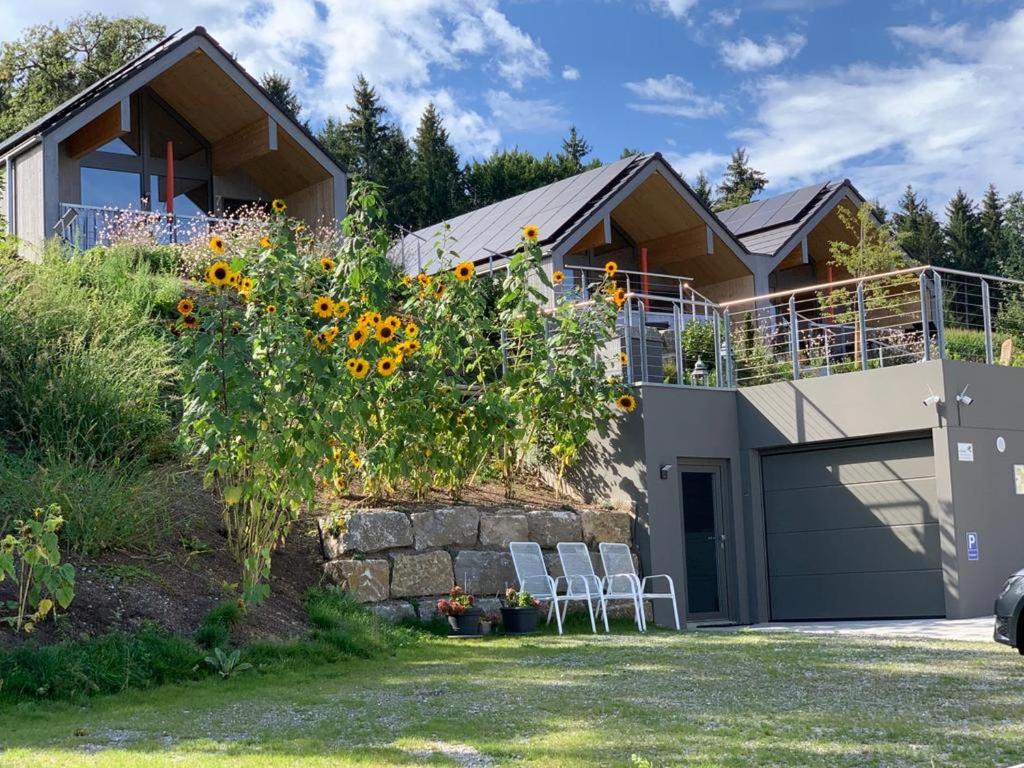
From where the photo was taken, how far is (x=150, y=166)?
790 inches

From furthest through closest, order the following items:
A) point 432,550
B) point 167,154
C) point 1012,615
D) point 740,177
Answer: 1. point 740,177
2. point 167,154
3. point 432,550
4. point 1012,615

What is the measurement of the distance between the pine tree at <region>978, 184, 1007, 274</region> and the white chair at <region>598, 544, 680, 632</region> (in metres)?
35.4

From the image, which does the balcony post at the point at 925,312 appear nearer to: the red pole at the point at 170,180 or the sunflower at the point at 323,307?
the sunflower at the point at 323,307

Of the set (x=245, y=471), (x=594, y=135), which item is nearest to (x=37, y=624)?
(x=245, y=471)

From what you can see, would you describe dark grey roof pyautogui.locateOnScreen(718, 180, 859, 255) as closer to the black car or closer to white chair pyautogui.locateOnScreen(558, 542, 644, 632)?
white chair pyautogui.locateOnScreen(558, 542, 644, 632)

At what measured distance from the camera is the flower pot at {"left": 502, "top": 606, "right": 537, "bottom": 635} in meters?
11.1

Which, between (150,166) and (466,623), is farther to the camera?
(150,166)

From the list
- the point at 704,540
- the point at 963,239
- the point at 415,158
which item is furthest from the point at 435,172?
the point at 704,540

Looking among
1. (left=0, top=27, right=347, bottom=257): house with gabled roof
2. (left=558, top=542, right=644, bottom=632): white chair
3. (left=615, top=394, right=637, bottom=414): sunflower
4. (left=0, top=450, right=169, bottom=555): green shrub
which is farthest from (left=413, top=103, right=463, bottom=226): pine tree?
(left=0, top=450, right=169, bottom=555): green shrub

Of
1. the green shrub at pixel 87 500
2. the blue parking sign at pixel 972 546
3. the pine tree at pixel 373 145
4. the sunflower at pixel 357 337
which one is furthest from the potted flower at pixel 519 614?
the pine tree at pixel 373 145

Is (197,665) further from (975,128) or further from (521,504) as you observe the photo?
(975,128)

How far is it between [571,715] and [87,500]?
4.41 meters

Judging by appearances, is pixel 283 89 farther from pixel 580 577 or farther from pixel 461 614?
pixel 461 614

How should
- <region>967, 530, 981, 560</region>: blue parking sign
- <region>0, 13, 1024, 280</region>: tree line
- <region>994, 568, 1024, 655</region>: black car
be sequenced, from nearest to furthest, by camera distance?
<region>994, 568, 1024, 655</region>: black car, <region>967, 530, 981, 560</region>: blue parking sign, <region>0, 13, 1024, 280</region>: tree line
